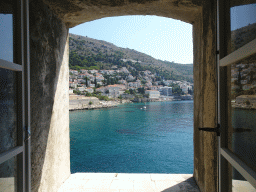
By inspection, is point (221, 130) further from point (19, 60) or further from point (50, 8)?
point (50, 8)

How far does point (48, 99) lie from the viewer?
192 cm

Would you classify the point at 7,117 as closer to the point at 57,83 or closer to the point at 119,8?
the point at 57,83

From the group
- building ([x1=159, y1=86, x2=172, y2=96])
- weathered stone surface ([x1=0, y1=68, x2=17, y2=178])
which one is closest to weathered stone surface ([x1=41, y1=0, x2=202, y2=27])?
weathered stone surface ([x1=0, y1=68, x2=17, y2=178])

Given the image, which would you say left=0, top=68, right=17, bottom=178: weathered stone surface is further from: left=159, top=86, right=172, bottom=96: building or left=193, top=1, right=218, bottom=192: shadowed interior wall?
left=159, top=86, right=172, bottom=96: building

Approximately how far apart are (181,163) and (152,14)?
45.8 feet

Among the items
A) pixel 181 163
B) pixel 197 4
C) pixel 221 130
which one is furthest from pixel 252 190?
pixel 181 163

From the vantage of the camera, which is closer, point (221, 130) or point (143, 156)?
point (221, 130)

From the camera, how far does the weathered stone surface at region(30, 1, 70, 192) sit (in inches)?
65.7

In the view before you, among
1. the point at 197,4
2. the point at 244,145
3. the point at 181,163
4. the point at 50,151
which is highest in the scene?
the point at 197,4

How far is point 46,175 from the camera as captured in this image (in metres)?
1.86

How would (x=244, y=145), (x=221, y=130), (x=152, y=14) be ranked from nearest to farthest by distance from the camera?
1. (x=244, y=145)
2. (x=221, y=130)
3. (x=152, y=14)

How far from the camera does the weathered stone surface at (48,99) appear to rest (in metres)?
1.67

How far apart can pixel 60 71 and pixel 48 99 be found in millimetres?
458

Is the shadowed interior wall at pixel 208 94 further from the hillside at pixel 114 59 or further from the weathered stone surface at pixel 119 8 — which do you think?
the hillside at pixel 114 59
